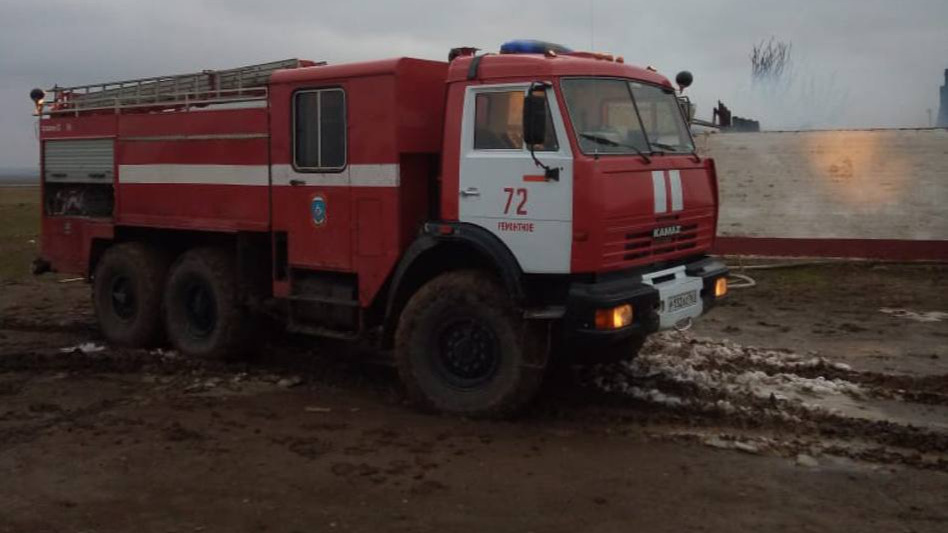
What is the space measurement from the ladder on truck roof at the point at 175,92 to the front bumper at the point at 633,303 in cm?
372

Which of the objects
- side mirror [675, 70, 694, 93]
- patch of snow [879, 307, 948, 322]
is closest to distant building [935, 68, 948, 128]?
patch of snow [879, 307, 948, 322]

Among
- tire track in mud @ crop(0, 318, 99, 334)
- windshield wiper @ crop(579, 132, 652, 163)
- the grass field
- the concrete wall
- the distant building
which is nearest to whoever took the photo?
windshield wiper @ crop(579, 132, 652, 163)

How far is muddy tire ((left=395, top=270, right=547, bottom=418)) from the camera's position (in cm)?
658

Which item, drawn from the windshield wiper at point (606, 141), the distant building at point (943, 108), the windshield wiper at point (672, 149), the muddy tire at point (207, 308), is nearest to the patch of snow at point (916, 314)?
the windshield wiper at point (672, 149)

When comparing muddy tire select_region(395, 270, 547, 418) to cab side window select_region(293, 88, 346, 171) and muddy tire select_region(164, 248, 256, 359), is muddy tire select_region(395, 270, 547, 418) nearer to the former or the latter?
cab side window select_region(293, 88, 346, 171)

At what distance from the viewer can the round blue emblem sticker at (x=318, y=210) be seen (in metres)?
7.77

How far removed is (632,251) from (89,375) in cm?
542

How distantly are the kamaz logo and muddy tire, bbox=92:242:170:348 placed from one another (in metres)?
5.64

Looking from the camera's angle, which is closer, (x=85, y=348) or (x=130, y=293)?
(x=85, y=348)

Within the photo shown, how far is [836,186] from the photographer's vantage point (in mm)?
16672

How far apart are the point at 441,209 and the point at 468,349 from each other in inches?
44.4

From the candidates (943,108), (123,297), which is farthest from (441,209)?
(943,108)

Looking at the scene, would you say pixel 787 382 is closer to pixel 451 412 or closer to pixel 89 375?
pixel 451 412

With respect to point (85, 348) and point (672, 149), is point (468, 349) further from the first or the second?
point (85, 348)
